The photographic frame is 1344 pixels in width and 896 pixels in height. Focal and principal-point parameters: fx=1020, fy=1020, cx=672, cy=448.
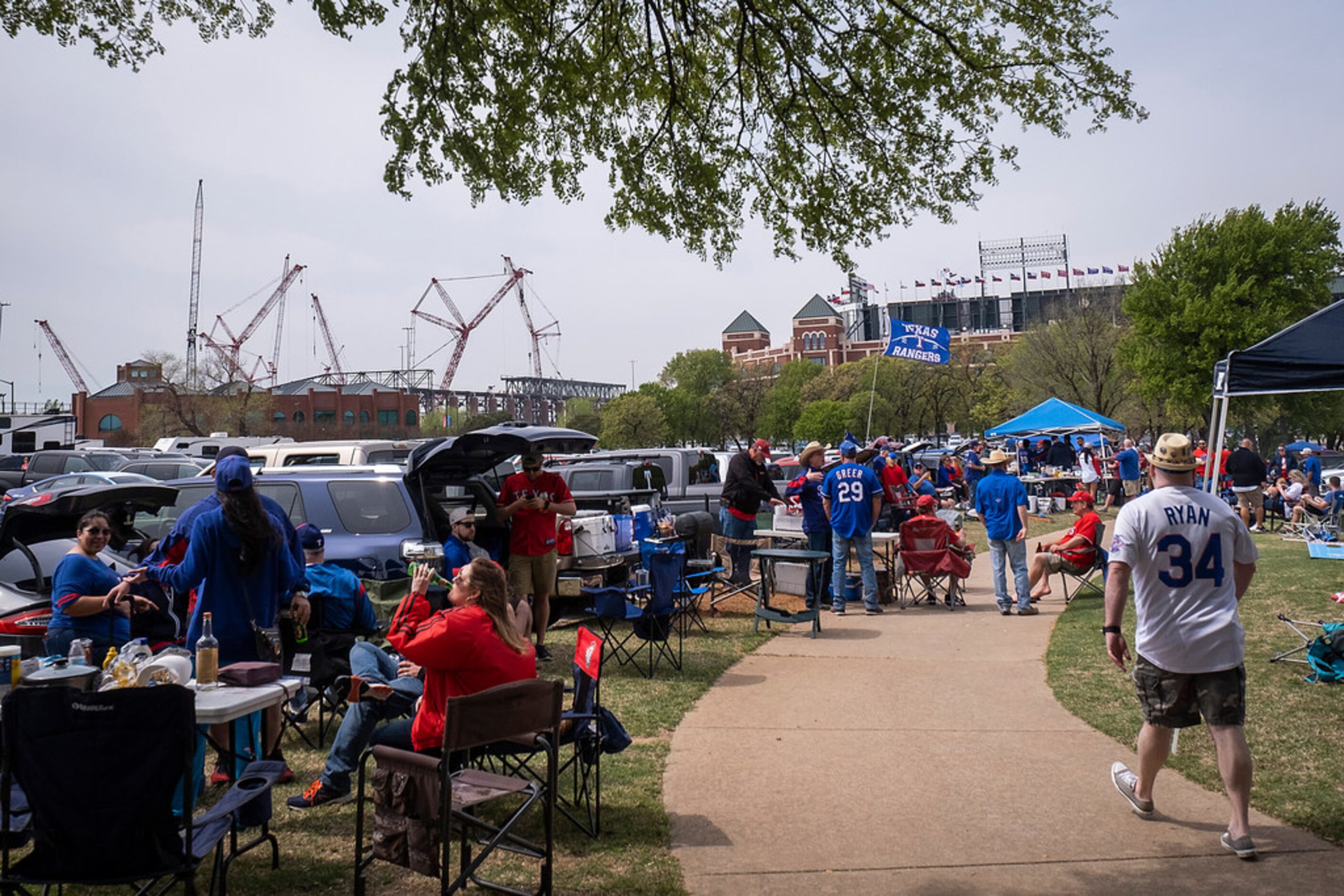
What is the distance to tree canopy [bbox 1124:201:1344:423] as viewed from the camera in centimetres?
3456

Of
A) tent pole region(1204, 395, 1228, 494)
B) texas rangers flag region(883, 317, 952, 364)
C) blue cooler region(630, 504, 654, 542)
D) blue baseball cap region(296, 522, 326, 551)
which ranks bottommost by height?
blue cooler region(630, 504, 654, 542)

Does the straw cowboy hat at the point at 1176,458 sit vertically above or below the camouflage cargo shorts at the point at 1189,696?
above

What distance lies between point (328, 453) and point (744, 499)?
5.52 metres

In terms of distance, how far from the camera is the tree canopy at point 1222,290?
113 feet

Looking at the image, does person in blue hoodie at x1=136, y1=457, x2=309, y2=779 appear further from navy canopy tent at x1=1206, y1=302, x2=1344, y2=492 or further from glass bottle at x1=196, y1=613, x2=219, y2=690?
navy canopy tent at x1=1206, y1=302, x2=1344, y2=492

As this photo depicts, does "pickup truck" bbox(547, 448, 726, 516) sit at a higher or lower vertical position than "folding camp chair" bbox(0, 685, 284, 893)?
higher

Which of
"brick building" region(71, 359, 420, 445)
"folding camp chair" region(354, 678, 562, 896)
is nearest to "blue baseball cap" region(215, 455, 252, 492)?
"folding camp chair" region(354, 678, 562, 896)

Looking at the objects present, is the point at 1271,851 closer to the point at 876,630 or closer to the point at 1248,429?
the point at 876,630

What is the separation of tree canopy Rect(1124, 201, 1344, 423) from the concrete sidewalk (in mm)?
31283

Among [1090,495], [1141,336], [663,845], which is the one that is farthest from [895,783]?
[1141,336]

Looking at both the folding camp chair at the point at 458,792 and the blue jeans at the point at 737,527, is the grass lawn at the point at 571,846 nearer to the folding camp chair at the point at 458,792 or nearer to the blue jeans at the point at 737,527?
the folding camp chair at the point at 458,792

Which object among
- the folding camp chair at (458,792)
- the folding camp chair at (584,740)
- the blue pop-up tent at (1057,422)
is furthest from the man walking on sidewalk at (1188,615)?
the blue pop-up tent at (1057,422)

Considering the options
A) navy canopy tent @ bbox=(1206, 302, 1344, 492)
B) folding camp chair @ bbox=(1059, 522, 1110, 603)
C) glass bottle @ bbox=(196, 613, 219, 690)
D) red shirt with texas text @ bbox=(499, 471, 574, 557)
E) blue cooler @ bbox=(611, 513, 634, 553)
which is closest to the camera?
glass bottle @ bbox=(196, 613, 219, 690)

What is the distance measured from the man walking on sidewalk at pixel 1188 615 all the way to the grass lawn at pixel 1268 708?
69 cm
